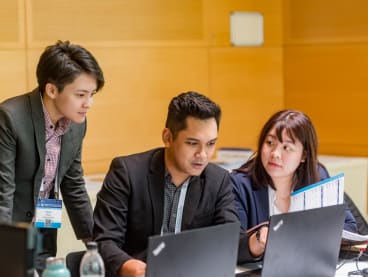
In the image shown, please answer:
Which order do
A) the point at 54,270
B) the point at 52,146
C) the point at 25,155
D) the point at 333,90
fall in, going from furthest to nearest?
the point at 333,90
the point at 52,146
the point at 25,155
the point at 54,270

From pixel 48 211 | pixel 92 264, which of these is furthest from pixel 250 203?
pixel 92 264

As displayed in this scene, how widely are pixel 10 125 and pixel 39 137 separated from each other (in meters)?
0.13

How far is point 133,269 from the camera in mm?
2717

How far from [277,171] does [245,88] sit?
2791 millimetres

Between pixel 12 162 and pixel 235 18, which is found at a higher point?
pixel 235 18

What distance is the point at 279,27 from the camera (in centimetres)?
641

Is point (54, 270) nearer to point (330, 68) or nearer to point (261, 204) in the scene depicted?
point (261, 204)

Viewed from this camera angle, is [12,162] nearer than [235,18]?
Yes

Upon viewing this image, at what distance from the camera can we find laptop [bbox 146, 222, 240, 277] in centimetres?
233

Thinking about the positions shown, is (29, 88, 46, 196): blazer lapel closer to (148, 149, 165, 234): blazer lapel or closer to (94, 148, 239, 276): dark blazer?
(94, 148, 239, 276): dark blazer

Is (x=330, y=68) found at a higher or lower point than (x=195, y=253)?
higher

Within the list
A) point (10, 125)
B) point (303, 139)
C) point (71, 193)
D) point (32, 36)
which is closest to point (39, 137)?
point (10, 125)

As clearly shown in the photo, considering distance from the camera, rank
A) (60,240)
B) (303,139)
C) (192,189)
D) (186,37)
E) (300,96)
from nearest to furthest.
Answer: (192,189) → (303,139) → (60,240) → (186,37) → (300,96)

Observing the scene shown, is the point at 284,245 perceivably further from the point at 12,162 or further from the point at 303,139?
the point at 12,162
